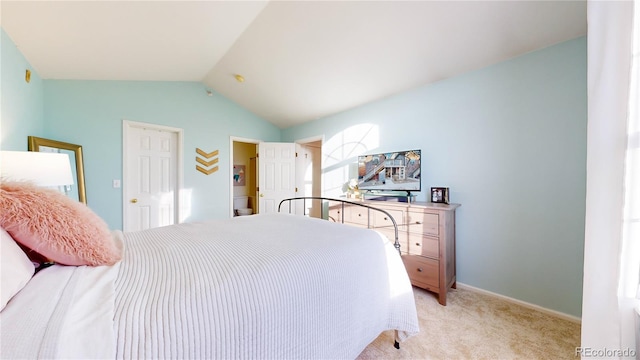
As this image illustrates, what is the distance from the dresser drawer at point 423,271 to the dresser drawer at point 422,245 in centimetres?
5

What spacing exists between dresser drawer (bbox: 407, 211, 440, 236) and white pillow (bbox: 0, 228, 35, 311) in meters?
2.46

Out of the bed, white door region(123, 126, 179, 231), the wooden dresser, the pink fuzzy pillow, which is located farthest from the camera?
white door region(123, 126, 179, 231)

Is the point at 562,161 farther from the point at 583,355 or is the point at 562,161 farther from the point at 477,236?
the point at 583,355

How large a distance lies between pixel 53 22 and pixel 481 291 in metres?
4.52

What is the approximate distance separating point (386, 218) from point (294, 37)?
2223mm

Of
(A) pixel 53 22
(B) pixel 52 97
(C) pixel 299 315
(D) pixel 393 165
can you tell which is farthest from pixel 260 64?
(C) pixel 299 315

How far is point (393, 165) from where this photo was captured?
110 inches

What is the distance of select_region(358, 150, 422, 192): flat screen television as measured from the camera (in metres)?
2.59

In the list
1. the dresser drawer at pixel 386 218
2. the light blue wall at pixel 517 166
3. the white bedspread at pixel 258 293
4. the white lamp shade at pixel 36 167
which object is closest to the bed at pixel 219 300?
the white bedspread at pixel 258 293

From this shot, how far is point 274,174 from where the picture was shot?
4.38 metres

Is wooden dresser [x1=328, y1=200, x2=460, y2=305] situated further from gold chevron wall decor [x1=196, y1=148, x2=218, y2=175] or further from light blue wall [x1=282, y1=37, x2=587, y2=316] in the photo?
gold chevron wall decor [x1=196, y1=148, x2=218, y2=175]

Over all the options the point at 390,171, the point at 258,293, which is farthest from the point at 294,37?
the point at 258,293

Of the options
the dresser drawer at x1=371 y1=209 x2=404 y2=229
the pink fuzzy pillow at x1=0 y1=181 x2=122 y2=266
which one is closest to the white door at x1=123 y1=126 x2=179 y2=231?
the pink fuzzy pillow at x1=0 y1=181 x2=122 y2=266

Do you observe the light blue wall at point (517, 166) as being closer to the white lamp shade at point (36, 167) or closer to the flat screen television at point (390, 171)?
the flat screen television at point (390, 171)
